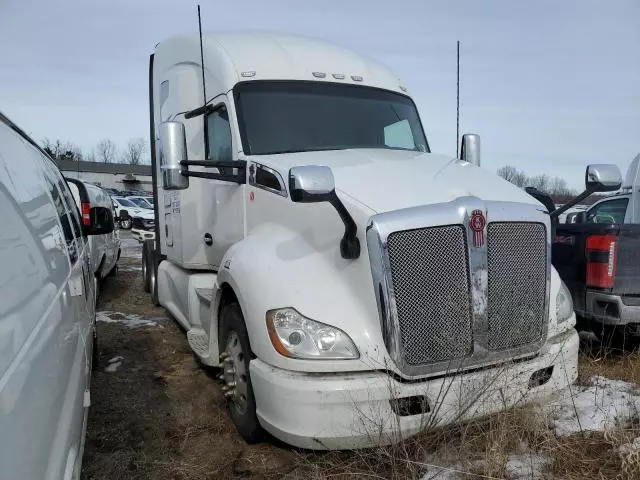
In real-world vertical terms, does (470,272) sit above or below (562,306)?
above

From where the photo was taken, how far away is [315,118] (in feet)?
16.5

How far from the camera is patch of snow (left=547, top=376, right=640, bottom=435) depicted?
3.60 m

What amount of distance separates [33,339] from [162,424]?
2.85 m

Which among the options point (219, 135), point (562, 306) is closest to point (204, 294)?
point (219, 135)

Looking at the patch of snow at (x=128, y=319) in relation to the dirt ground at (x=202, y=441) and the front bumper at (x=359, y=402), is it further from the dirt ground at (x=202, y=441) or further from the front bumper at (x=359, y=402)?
the front bumper at (x=359, y=402)

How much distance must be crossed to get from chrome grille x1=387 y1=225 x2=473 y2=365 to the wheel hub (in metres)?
1.24

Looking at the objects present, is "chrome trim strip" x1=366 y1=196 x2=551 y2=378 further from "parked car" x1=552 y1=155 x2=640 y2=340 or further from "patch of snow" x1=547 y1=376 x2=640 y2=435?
"parked car" x1=552 y1=155 x2=640 y2=340

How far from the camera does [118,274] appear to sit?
13.3 metres

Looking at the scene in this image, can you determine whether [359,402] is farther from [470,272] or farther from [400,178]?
[400,178]

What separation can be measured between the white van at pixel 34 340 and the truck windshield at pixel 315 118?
229 cm

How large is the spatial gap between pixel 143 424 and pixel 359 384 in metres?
2.03

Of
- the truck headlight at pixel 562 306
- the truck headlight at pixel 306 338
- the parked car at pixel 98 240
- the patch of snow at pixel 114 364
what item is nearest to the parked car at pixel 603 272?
the truck headlight at pixel 562 306

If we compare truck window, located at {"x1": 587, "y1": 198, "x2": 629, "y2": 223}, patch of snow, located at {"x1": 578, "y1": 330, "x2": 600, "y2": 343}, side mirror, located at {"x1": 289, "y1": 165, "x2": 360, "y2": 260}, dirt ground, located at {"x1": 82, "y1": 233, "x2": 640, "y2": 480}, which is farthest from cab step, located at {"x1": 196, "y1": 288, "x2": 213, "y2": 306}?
truck window, located at {"x1": 587, "y1": 198, "x2": 629, "y2": 223}

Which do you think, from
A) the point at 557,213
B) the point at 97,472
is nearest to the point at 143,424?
the point at 97,472
